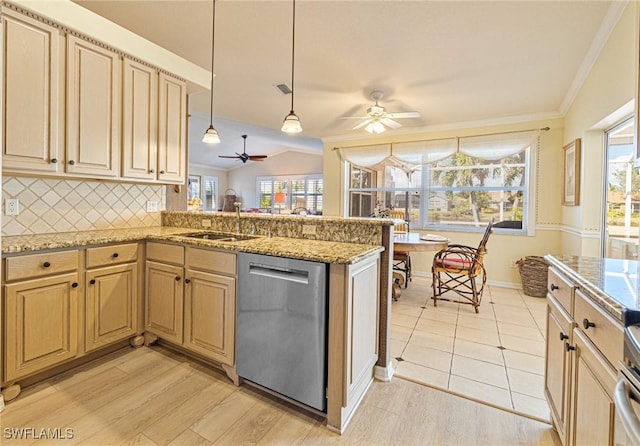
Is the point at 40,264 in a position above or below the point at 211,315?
above

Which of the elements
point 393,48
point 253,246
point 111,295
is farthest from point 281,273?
point 393,48

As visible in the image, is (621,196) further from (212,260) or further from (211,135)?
(211,135)

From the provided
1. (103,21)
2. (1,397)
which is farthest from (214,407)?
(103,21)

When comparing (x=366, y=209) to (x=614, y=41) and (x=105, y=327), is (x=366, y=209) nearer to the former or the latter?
(x=614, y=41)

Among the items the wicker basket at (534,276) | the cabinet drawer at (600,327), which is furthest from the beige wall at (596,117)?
the cabinet drawer at (600,327)

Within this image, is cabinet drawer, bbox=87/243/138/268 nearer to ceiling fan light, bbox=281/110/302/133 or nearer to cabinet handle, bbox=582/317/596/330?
ceiling fan light, bbox=281/110/302/133

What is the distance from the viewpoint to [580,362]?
45.0 inches

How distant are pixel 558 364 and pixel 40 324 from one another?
9.23ft

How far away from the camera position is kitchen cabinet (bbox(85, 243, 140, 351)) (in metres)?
2.08

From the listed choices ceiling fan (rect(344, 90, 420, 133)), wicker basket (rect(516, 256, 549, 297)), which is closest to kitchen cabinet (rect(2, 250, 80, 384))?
ceiling fan (rect(344, 90, 420, 133))

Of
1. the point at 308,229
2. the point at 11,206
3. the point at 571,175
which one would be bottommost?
the point at 308,229

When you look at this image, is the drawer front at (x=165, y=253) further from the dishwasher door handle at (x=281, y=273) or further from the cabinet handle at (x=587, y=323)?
the cabinet handle at (x=587, y=323)

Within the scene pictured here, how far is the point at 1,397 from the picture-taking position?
1.69 metres

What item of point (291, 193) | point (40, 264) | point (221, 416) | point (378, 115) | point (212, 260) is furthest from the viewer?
point (291, 193)
